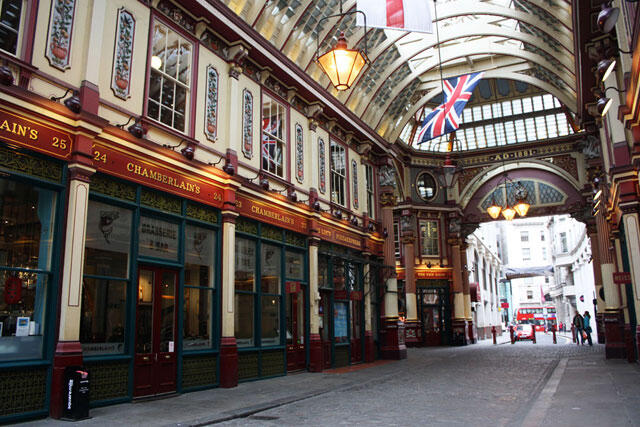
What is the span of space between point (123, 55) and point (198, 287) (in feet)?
16.9

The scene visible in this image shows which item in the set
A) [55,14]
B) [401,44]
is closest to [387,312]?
[401,44]

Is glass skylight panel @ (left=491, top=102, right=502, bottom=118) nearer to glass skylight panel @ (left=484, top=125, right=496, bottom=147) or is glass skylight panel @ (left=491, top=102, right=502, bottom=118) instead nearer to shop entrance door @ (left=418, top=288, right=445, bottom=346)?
glass skylight panel @ (left=484, top=125, right=496, bottom=147)

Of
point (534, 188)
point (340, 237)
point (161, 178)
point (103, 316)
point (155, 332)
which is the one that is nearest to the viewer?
point (103, 316)

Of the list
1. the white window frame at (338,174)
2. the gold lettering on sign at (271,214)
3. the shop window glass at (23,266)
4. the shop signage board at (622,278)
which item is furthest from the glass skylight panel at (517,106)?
the shop window glass at (23,266)

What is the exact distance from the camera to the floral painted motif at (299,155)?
1694 cm

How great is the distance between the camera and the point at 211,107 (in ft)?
43.1

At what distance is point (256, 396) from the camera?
11.1 m

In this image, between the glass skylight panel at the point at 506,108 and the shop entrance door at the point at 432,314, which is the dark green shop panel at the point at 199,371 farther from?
the glass skylight panel at the point at 506,108

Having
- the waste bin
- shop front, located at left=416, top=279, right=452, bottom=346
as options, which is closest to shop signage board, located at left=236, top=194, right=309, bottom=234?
the waste bin

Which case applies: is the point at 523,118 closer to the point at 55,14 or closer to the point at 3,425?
the point at 55,14

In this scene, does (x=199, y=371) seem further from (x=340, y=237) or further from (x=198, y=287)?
(x=340, y=237)

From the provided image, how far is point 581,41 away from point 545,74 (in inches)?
344

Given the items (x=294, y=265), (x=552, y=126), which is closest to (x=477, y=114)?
(x=552, y=126)

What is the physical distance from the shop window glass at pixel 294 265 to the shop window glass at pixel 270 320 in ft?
3.68
